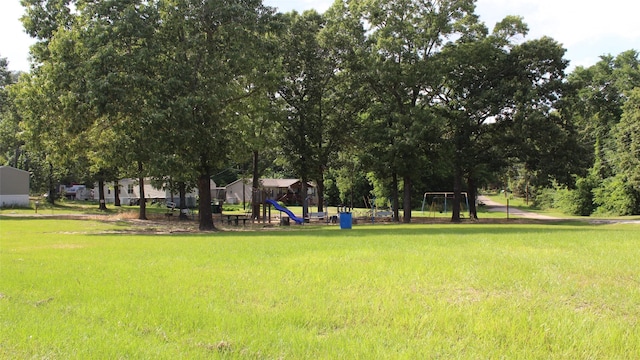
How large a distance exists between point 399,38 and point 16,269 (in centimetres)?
2951

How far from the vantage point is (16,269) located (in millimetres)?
11000

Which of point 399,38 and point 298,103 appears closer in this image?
point 399,38

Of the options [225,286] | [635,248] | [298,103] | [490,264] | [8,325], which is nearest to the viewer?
[8,325]

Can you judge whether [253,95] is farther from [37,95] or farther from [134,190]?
[134,190]

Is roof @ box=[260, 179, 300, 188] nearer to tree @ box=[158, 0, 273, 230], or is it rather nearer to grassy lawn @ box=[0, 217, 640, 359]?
tree @ box=[158, 0, 273, 230]

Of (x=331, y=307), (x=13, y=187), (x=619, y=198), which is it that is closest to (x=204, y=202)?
(x=331, y=307)

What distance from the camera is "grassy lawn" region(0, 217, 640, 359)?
5.31m

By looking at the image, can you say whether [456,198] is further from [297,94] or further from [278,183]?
[278,183]

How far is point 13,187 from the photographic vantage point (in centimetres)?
5106

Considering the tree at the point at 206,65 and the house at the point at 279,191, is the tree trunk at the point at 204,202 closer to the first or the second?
the tree at the point at 206,65

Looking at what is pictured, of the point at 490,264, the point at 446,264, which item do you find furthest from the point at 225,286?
the point at 490,264

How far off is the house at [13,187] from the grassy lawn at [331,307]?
45581mm

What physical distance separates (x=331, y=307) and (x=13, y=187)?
5475 cm

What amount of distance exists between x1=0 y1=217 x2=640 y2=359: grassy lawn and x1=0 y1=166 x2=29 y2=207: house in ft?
150
